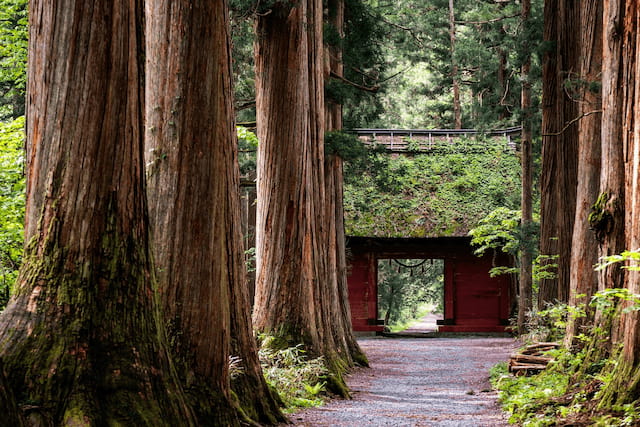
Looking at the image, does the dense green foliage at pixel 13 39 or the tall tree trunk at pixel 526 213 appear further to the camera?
the tall tree trunk at pixel 526 213

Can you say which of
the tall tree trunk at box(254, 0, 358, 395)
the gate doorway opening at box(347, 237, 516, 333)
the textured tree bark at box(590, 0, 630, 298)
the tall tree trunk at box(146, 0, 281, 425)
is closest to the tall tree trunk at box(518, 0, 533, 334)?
the gate doorway opening at box(347, 237, 516, 333)

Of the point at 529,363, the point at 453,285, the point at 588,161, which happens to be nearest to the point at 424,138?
the point at 453,285

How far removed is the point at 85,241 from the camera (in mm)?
5102

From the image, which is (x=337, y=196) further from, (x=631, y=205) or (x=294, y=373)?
(x=631, y=205)

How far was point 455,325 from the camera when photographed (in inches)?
1150

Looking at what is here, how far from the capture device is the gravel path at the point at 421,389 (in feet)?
30.6

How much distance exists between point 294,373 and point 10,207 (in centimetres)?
453

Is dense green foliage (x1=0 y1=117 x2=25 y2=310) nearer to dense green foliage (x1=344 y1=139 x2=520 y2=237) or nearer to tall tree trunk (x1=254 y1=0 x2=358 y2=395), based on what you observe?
tall tree trunk (x1=254 y1=0 x2=358 y2=395)

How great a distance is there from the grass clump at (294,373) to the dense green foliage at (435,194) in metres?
14.6

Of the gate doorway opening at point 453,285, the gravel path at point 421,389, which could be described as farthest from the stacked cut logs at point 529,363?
the gate doorway opening at point 453,285

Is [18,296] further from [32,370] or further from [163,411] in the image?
[163,411]

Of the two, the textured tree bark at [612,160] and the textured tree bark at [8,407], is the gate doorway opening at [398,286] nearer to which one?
the textured tree bark at [612,160]

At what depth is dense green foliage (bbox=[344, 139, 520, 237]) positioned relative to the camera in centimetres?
2734

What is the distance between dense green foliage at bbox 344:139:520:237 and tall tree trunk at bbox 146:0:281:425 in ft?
61.7
